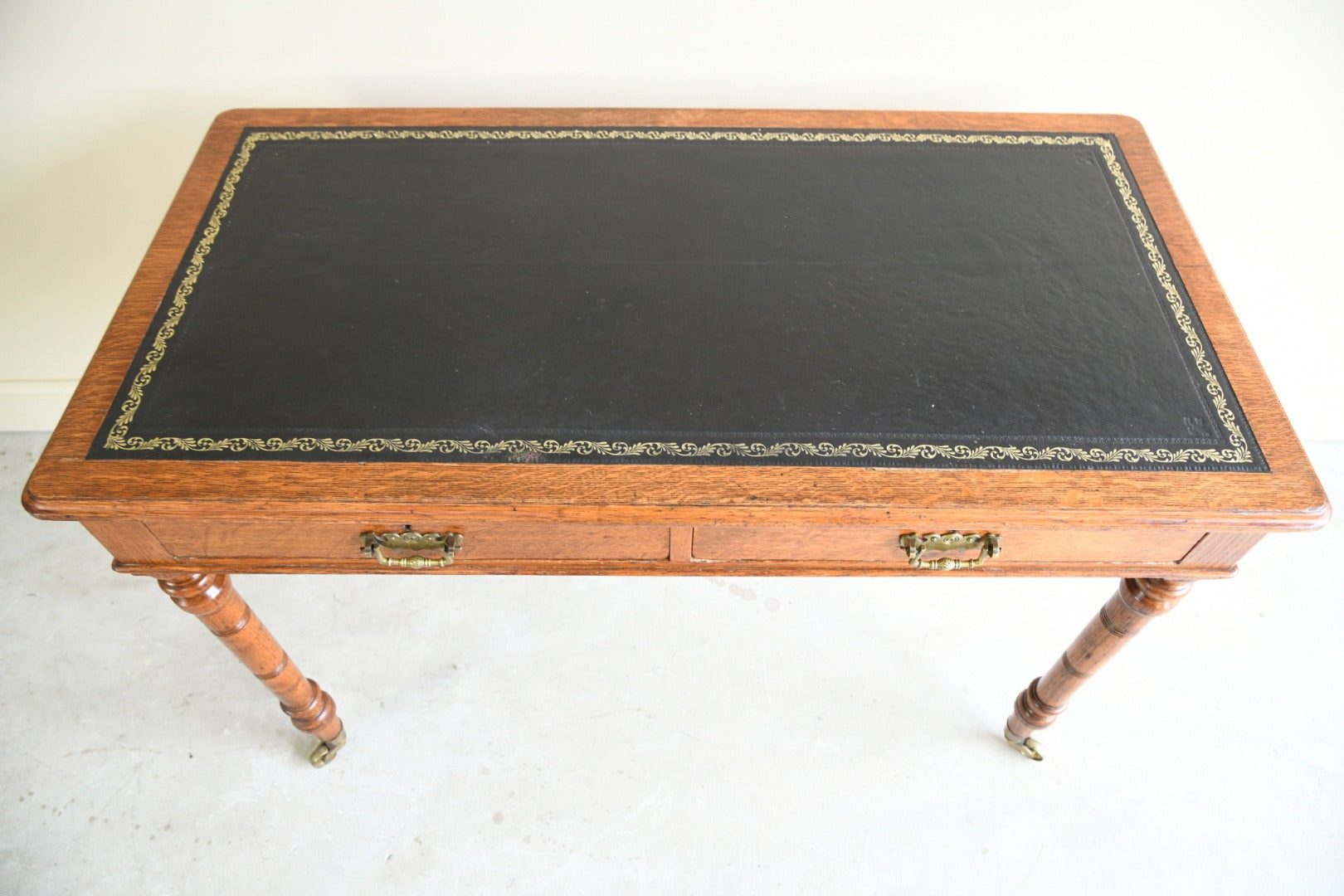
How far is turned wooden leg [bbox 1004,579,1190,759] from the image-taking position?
4.60 feet

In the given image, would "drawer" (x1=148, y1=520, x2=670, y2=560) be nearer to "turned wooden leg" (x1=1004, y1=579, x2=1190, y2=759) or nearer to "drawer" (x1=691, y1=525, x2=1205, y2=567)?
"drawer" (x1=691, y1=525, x2=1205, y2=567)

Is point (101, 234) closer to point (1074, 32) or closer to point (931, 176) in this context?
point (931, 176)

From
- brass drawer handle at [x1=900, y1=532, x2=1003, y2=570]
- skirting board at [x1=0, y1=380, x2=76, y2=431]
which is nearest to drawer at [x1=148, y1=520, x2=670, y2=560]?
brass drawer handle at [x1=900, y1=532, x2=1003, y2=570]

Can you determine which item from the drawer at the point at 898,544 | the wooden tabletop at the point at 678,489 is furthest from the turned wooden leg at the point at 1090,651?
the wooden tabletop at the point at 678,489

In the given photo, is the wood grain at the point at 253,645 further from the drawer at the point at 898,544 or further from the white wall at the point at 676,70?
the white wall at the point at 676,70

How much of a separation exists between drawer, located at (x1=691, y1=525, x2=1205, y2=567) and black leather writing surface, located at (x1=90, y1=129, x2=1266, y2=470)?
122 millimetres

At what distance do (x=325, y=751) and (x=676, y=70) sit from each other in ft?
5.29

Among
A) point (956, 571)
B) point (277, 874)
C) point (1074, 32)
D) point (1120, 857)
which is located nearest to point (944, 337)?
point (956, 571)

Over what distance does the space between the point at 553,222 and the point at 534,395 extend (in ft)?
1.27

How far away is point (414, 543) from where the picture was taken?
1245 millimetres

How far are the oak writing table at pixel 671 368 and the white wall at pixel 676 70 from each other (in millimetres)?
145

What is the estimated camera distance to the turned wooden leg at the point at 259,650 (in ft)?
4.52

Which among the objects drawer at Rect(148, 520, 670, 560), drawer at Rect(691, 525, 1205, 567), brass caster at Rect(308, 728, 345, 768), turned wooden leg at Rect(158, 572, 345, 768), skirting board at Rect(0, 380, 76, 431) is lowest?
skirting board at Rect(0, 380, 76, 431)

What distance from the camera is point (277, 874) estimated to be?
1.73 meters
